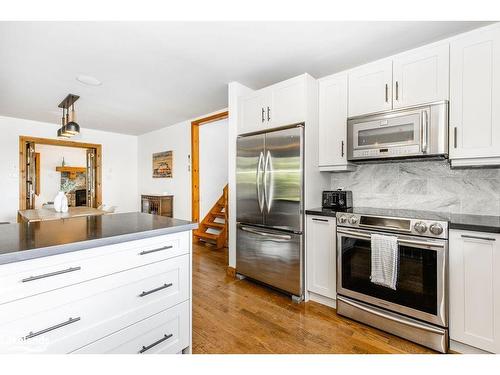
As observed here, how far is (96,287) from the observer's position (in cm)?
125

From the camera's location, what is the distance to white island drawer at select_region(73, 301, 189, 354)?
4.22ft

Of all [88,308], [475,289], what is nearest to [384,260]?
[475,289]

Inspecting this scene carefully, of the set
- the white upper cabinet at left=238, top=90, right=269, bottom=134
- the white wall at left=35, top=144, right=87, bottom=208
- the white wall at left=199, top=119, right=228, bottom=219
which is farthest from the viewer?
the white wall at left=35, top=144, right=87, bottom=208

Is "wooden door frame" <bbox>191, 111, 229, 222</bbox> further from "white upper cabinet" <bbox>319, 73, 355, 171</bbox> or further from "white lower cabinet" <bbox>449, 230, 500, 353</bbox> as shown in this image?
"white lower cabinet" <bbox>449, 230, 500, 353</bbox>

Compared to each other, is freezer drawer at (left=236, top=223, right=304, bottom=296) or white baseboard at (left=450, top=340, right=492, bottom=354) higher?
freezer drawer at (left=236, top=223, right=304, bottom=296)

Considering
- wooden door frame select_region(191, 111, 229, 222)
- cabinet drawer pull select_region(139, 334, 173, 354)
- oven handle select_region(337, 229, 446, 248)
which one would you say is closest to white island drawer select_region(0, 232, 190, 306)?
cabinet drawer pull select_region(139, 334, 173, 354)

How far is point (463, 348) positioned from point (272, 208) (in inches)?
72.0

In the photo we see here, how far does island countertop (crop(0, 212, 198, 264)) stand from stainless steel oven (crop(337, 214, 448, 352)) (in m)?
1.42

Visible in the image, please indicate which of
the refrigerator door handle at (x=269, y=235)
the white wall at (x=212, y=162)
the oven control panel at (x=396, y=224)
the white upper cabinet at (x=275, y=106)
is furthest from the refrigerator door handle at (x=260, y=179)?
the white wall at (x=212, y=162)

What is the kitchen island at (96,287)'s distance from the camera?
40.9 inches

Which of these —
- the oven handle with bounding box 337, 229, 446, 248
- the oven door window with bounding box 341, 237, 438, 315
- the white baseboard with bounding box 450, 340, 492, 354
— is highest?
the oven handle with bounding box 337, 229, 446, 248

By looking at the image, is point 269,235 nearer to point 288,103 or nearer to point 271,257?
point 271,257

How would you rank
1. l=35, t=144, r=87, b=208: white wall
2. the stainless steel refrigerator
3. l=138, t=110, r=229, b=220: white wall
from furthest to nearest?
l=35, t=144, r=87, b=208: white wall < l=138, t=110, r=229, b=220: white wall < the stainless steel refrigerator
